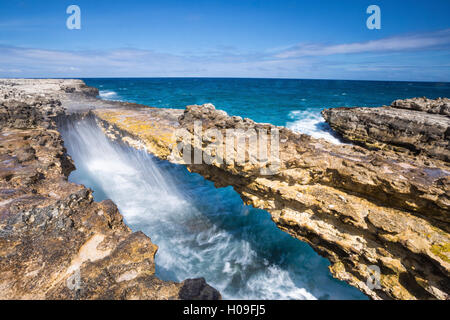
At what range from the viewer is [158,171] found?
12.7 meters

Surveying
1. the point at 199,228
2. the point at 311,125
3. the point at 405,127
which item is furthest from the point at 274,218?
the point at 311,125

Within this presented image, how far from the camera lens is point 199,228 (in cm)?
871

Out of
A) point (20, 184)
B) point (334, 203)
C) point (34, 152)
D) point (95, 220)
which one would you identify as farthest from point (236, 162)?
point (34, 152)

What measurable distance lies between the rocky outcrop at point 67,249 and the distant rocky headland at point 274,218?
0.6 inches

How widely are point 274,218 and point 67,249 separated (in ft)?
15.7

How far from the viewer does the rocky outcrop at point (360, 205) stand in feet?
13.7

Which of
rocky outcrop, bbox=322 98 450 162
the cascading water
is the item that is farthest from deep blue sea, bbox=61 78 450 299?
rocky outcrop, bbox=322 98 450 162

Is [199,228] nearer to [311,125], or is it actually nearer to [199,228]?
[199,228]

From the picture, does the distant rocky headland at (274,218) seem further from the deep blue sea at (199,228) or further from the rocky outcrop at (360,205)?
the deep blue sea at (199,228)

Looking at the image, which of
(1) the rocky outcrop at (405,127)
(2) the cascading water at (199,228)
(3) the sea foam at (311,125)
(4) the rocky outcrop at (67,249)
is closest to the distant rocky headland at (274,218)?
(4) the rocky outcrop at (67,249)

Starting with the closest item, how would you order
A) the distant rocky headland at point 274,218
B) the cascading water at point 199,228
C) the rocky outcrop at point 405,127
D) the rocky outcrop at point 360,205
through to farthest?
the distant rocky headland at point 274,218 → the rocky outcrop at point 360,205 → the cascading water at point 199,228 → the rocky outcrop at point 405,127

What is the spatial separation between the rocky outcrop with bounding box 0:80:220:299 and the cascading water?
3653mm

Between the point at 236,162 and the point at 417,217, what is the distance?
411 centimetres
